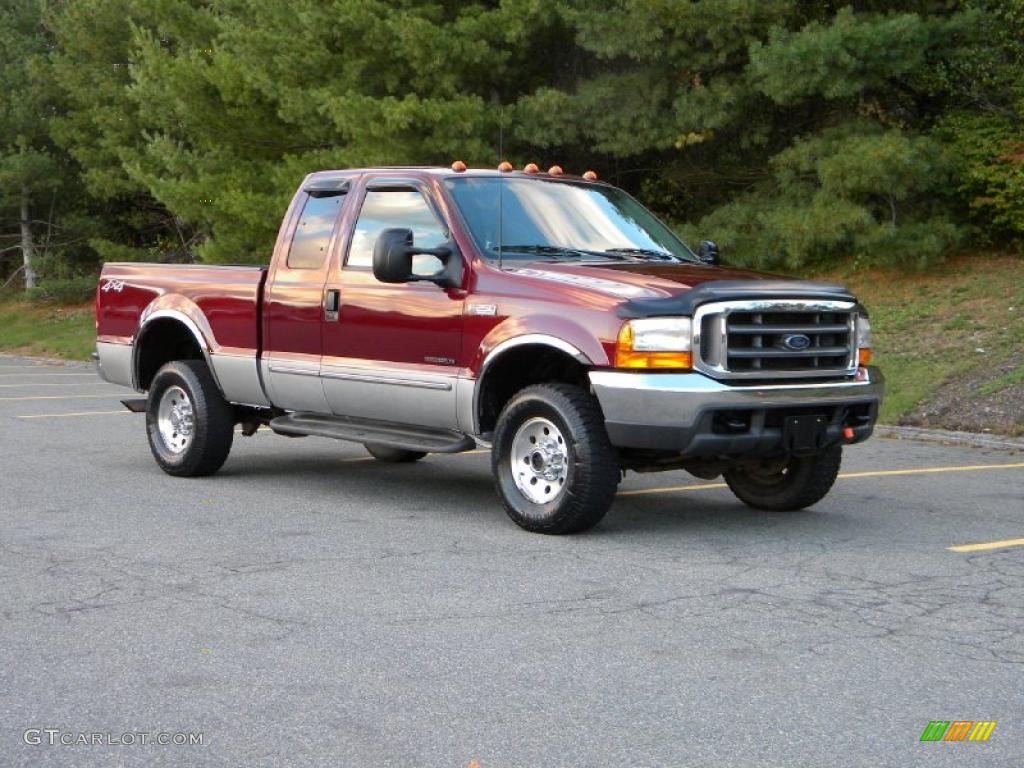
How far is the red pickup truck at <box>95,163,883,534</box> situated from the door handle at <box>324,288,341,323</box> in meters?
0.01

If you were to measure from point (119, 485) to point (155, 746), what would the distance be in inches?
229

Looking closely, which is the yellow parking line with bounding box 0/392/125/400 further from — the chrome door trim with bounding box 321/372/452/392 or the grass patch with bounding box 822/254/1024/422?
the grass patch with bounding box 822/254/1024/422

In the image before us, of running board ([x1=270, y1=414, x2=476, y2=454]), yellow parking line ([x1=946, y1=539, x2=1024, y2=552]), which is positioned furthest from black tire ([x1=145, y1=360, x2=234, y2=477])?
yellow parking line ([x1=946, y1=539, x2=1024, y2=552])

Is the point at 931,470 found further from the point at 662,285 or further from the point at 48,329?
the point at 48,329

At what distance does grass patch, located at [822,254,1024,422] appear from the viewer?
1541cm

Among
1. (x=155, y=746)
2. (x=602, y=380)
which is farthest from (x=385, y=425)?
(x=155, y=746)

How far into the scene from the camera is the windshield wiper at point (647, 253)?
9.13 m

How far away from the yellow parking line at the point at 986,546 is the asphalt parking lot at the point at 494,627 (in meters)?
0.03

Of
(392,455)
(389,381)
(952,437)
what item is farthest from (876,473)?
(389,381)

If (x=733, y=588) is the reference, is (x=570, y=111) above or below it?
above

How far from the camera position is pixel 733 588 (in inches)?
266

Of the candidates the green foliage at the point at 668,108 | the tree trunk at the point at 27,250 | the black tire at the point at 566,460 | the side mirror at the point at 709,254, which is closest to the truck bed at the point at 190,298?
the black tire at the point at 566,460

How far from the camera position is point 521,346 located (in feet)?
27.0

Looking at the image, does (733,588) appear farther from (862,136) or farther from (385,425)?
(862,136)
